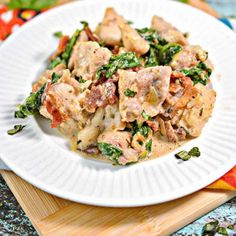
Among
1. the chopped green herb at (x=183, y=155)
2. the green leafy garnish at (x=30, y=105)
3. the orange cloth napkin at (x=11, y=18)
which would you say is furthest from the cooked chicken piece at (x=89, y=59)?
the orange cloth napkin at (x=11, y=18)

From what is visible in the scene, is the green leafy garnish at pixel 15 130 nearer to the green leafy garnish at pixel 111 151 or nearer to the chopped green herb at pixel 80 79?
the chopped green herb at pixel 80 79

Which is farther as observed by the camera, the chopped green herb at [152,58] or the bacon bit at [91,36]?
the bacon bit at [91,36]

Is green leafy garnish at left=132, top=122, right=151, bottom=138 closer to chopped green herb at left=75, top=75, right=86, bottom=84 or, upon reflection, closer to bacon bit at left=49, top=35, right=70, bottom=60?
chopped green herb at left=75, top=75, right=86, bottom=84

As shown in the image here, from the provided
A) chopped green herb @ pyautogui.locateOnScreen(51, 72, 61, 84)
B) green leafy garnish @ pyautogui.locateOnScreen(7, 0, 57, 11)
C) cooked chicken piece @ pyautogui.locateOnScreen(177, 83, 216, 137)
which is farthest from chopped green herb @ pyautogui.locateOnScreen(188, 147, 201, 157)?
green leafy garnish @ pyautogui.locateOnScreen(7, 0, 57, 11)

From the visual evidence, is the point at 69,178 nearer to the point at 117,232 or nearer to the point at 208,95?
the point at 117,232

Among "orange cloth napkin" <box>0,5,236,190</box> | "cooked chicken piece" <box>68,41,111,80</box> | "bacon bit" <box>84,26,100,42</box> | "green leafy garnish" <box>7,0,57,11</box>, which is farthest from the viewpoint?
"green leafy garnish" <box>7,0,57,11</box>

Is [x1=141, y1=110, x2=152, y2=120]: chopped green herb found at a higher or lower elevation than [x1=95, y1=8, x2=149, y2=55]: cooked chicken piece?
lower
